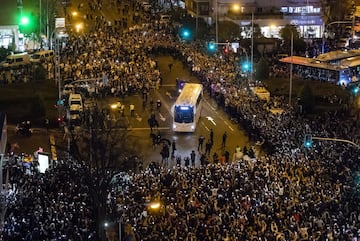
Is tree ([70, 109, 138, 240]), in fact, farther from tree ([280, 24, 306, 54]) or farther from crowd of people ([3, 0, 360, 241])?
tree ([280, 24, 306, 54])

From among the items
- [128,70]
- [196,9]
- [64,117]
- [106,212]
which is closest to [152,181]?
[106,212]

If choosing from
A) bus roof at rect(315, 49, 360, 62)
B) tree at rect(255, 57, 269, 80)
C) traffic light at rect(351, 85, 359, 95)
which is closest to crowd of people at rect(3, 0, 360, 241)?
traffic light at rect(351, 85, 359, 95)

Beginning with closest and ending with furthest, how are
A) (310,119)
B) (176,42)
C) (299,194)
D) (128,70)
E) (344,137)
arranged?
(299,194), (344,137), (310,119), (128,70), (176,42)

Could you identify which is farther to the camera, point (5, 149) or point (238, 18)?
point (238, 18)

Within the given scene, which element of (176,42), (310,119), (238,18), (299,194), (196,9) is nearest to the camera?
(299,194)

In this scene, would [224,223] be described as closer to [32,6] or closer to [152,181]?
[152,181]

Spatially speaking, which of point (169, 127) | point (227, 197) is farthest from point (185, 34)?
point (227, 197)

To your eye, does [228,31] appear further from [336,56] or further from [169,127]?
[169,127]

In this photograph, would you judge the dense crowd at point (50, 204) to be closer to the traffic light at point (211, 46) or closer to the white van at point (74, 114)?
the white van at point (74, 114)
